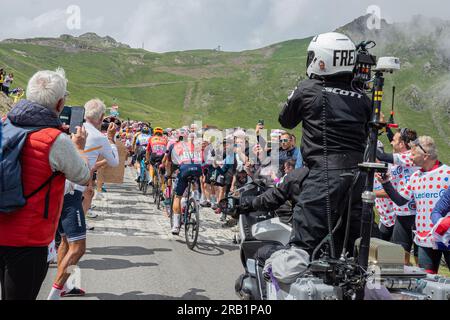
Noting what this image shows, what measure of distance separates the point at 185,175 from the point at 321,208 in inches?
249

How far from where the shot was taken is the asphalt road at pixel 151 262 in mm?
6340

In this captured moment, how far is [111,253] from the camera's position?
830 centimetres

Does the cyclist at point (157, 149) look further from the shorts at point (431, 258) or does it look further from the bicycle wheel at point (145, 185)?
the shorts at point (431, 258)

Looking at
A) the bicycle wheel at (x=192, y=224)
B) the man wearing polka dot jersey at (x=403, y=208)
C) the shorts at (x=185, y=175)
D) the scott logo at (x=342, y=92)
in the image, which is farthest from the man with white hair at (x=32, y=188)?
the shorts at (x=185, y=175)

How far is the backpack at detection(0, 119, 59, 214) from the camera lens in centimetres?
326

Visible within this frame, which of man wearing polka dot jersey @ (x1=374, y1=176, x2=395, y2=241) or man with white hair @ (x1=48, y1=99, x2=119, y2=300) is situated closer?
man with white hair @ (x1=48, y1=99, x2=119, y2=300)

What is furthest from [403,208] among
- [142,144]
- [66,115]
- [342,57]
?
[142,144]

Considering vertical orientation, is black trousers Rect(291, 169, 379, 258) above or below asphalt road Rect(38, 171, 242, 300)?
above

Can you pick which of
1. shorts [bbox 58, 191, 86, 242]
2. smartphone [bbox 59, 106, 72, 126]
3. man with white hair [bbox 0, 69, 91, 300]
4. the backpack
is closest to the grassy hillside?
smartphone [bbox 59, 106, 72, 126]

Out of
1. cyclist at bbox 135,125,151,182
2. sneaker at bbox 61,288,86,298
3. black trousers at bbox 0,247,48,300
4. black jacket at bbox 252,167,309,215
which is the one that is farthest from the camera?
cyclist at bbox 135,125,151,182

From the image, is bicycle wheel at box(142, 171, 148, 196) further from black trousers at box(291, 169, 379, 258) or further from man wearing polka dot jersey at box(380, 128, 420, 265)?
black trousers at box(291, 169, 379, 258)

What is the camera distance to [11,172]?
3268 mm

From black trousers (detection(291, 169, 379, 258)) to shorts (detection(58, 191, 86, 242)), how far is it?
Answer: 263cm

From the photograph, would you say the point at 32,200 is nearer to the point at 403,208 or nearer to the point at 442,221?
the point at 442,221
